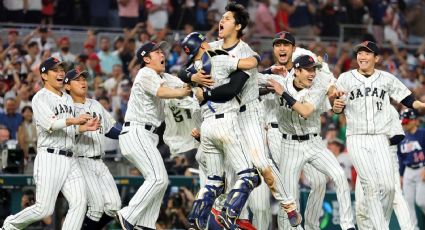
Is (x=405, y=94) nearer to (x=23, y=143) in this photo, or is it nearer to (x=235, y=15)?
(x=235, y=15)

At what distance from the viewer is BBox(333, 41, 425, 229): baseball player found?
1327 cm

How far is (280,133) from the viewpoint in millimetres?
13672

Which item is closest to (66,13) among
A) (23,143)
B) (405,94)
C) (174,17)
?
(174,17)

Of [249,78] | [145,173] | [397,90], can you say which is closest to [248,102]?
[249,78]

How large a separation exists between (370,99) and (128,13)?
28.4 ft

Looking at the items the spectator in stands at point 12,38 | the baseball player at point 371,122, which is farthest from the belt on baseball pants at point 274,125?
the spectator in stands at point 12,38

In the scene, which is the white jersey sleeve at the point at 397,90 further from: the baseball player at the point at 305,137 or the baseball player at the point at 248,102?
the baseball player at the point at 248,102

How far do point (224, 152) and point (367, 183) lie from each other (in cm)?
192

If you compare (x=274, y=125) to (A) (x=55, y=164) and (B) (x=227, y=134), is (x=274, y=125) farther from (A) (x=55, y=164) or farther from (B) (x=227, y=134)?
(A) (x=55, y=164)

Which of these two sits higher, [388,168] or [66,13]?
[66,13]

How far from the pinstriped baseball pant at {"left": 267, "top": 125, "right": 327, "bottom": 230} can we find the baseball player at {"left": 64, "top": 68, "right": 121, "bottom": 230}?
1.82 m

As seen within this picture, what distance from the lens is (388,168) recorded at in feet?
43.5

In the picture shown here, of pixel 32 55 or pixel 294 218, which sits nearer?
pixel 294 218

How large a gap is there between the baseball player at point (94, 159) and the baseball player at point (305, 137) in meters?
1.96
